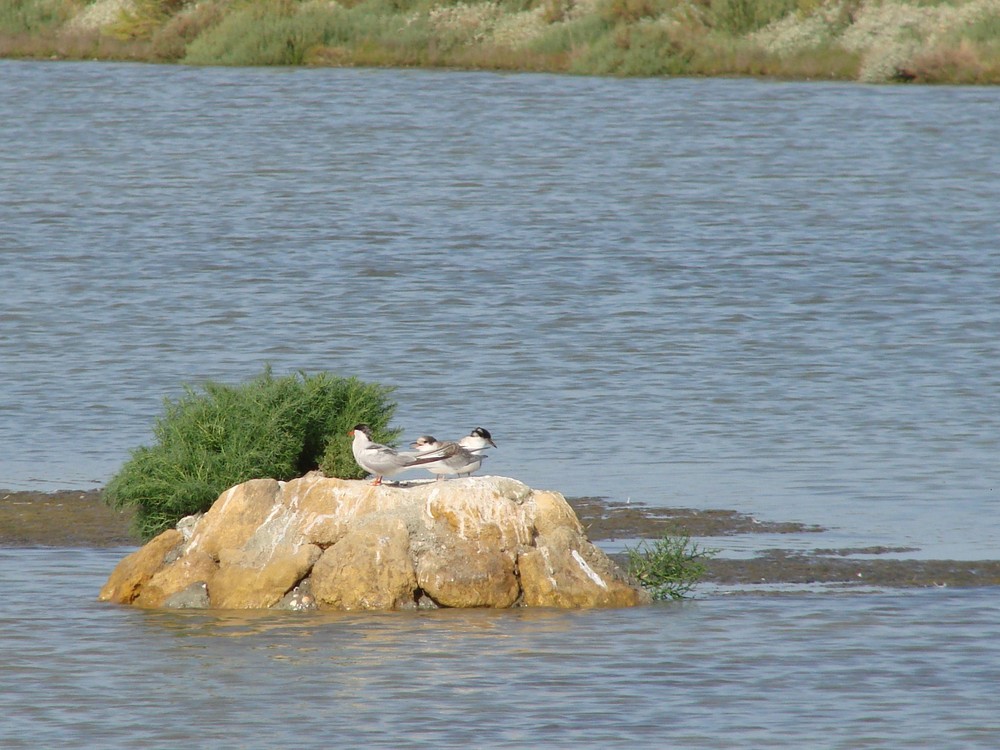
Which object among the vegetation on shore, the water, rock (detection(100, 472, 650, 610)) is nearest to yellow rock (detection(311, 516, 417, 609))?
rock (detection(100, 472, 650, 610))

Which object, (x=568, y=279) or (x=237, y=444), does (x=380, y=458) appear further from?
(x=568, y=279)

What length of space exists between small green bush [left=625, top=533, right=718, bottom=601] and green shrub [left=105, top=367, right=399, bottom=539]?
2056 mm

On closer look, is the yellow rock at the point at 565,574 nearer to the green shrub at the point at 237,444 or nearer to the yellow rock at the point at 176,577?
the green shrub at the point at 237,444

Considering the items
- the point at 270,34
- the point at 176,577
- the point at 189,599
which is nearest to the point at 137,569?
the point at 176,577

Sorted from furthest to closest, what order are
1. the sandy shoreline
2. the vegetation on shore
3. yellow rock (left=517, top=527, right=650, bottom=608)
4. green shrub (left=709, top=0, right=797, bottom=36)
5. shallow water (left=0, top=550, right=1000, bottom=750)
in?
green shrub (left=709, top=0, right=797, bottom=36), the vegetation on shore, the sandy shoreline, yellow rock (left=517, top=527, right=650, bottom=608), shallow water (left=0, top=550, right=1000, bottom=750)

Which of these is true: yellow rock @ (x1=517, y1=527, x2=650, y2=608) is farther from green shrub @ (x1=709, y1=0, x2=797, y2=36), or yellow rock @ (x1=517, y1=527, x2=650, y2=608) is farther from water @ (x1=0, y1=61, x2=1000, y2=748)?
green shrub @ (x1=709, y1=0, x2=797, y2=36)

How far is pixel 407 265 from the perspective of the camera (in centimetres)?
3192

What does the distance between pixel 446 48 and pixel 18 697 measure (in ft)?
163

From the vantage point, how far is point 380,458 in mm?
12773

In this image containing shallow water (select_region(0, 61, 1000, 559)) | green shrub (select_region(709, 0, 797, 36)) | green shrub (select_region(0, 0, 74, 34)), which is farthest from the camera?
green shrub (select_region(0, 0, 74, 34))

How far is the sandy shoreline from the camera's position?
1374 cm

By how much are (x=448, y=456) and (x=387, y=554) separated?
0.73 meters

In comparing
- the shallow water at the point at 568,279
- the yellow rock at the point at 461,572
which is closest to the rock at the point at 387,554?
the yellow rock at the point at 461,572

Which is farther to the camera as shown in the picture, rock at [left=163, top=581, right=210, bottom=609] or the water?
rock at [left=163, top=581, right=210, bottom=609]
